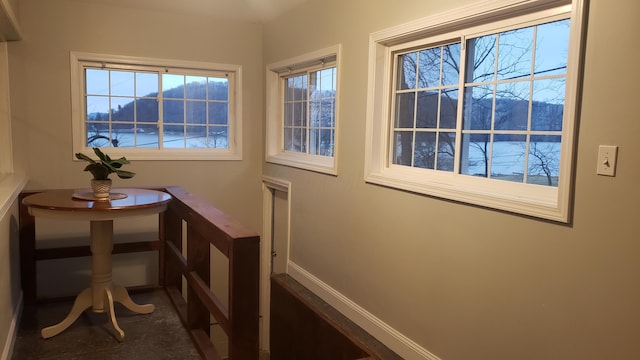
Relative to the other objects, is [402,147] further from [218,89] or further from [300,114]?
[218,89]

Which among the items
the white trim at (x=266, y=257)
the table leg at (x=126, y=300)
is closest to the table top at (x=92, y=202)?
the table leg at (x=126, y=300)

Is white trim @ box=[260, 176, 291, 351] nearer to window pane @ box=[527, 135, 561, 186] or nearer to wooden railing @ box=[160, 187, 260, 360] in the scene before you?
wooden railing @ box=[160, 187, 260, 360]

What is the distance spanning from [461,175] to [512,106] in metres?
Result: 0.50

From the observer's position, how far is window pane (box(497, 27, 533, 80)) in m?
2.34

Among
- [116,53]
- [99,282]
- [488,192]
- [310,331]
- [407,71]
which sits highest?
[116,53]

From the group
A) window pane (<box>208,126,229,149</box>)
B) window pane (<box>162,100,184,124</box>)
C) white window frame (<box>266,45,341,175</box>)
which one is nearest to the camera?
white window frame (<box>266,45,341,175</box>)

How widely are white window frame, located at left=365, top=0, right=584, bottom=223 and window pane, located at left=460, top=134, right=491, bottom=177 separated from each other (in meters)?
0.05

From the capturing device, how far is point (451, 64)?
2.83 m

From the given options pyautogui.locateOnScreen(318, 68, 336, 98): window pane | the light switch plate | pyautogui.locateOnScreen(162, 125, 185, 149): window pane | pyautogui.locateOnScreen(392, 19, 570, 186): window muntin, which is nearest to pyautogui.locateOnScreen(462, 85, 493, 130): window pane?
pyautogui.locateOnScreen(392, 19, 570, 186): window muntin

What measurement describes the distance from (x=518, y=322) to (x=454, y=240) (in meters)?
0.54

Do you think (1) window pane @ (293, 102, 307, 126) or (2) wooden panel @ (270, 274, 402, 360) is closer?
(2) wooden panel @ (270, 274, 402, 360)

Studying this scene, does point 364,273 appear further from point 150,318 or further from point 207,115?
point 207,115

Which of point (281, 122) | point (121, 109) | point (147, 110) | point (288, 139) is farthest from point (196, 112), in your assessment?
point (288, 139)

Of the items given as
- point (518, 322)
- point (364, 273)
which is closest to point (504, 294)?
point (518, 322)
